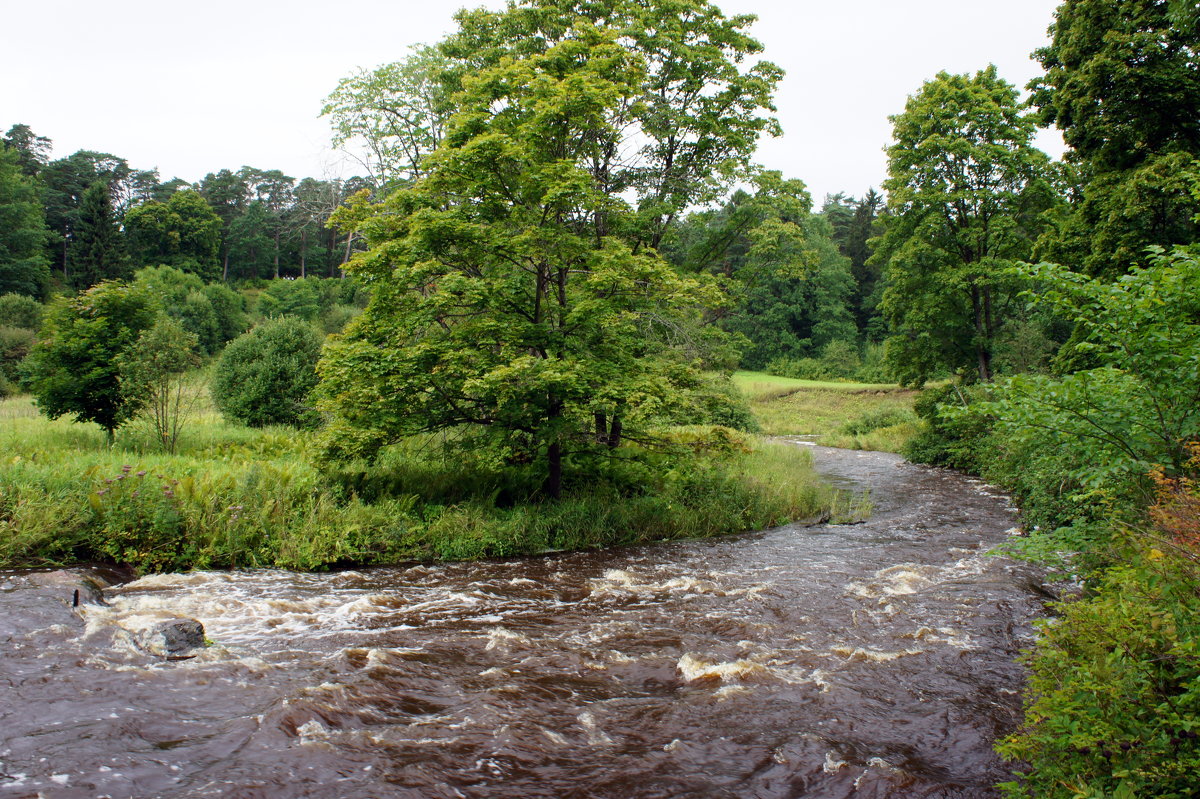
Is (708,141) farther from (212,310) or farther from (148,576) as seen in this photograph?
(212,310)

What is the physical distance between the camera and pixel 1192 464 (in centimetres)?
570

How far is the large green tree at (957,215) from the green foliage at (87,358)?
23.8 m

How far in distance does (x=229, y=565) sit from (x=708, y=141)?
1486cm

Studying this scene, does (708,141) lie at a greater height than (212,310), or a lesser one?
greater

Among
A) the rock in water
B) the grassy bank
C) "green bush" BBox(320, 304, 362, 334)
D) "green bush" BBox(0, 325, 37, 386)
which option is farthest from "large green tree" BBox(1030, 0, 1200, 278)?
"green bush" BBox(320, 304, 362, 334)

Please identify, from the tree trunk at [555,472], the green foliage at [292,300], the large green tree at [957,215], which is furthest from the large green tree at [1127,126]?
the green foliage at [292,300]

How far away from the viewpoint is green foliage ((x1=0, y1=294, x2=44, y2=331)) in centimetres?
3744

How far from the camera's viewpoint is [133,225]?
232 feet

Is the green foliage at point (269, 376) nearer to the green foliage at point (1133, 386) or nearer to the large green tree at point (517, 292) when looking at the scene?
the large green tree at point (517, 292)

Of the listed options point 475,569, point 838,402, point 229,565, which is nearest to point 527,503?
point 475,569

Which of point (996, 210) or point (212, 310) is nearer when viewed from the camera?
point (996, 210)

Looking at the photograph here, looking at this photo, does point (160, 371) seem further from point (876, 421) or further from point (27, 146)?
point (27, 146)

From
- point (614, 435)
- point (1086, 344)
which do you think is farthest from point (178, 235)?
point (1086, 344)

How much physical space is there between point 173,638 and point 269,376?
13883 mm
